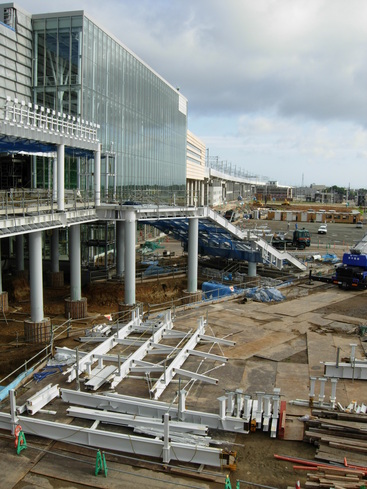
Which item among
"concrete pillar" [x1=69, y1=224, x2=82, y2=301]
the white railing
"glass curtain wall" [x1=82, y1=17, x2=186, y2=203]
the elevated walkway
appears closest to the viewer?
the white railing

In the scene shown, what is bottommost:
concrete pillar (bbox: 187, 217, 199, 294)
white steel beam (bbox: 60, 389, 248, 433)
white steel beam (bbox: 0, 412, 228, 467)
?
white steel beam (bbox: 0, 412, 228, 467)

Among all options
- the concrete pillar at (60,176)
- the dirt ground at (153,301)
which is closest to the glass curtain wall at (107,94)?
the dirt ground at (153,301)

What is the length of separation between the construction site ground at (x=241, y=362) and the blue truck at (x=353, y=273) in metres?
0.81

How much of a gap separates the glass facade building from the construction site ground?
8158mm

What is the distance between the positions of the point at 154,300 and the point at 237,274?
7884mm

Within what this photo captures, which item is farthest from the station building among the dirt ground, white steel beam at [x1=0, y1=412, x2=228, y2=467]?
white steel beam at [x1=0, y1=412, x2=228, y2=467]

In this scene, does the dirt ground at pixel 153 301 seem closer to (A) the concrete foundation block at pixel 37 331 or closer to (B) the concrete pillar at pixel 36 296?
(A) the concrete foundation block at pixel 37 331

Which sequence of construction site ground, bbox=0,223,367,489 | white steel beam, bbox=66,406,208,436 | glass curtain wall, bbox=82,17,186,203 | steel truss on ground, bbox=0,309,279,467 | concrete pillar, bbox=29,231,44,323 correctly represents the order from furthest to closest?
glass curtain wall, bbox=82,17,186,203
concrete pillar, bbox=29,231,44,323
white steel beam, bbox=66,406,208,436
steel truss on ground, bbox=0,309,279,467
construction site ground, bbox=0,223,367,489

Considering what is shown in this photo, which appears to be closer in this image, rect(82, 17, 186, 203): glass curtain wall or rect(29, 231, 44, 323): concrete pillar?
rect(29, 231, 44, 323): concrete pillar

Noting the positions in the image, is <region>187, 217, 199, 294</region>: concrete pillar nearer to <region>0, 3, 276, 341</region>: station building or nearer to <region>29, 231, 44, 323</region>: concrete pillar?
<region>0, 3, 276, 341</region>: station building

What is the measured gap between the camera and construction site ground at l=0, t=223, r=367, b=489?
410 inches

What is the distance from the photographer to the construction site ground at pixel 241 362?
1042 centimetres

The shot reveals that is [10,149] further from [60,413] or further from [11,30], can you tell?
[60,413]

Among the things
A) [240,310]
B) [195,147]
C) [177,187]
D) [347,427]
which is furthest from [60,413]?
[195,147]
